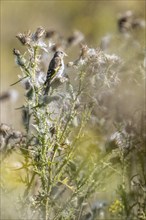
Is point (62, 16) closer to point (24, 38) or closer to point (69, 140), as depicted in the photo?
point (69, 140)

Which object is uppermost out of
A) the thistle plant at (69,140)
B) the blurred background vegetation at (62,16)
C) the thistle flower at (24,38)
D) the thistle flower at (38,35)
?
the blurred background vegetation at (62,16)

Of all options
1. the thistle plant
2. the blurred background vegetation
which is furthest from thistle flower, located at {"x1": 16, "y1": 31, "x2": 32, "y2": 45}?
the blurred background vegetation

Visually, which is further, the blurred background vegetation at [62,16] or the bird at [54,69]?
the blurred background vegetation at [62,16]

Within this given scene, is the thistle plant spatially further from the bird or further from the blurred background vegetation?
the blurred background vegetation

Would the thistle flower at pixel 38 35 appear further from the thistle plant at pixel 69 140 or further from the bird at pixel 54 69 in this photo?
the bird at pixel 54 69

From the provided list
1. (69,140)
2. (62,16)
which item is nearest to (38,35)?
(69,140)

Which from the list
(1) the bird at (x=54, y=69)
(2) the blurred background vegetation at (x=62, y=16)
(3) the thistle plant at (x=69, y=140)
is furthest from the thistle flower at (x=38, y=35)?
(2) the blurred background vegetation at (x=62, y=16)

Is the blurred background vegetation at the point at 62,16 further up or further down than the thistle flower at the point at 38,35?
further up

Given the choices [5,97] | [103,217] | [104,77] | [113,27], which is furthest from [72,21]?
[104,77]

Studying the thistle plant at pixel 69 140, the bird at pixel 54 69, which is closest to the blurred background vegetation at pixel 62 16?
the thistle plant at pixel 69 140
